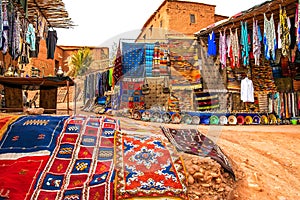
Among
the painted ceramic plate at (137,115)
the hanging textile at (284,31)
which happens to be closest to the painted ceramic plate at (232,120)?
the hanging textile at (284,31)

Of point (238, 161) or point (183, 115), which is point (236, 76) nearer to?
point (183, 115)

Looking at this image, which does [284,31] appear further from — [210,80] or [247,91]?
[210,80]

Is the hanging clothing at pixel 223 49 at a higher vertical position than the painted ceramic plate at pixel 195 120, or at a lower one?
higher

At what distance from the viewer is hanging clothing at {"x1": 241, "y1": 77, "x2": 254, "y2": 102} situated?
25.6ft

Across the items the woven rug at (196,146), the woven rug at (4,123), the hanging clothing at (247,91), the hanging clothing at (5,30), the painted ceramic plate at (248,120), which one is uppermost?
the hanging clothing at (5,30)

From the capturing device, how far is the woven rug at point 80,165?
254 centimetres

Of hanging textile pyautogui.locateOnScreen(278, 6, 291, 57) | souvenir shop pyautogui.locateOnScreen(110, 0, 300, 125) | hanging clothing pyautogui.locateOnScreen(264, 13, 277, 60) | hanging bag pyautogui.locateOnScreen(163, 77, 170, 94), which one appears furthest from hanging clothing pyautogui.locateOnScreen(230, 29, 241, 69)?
hanging bag pyautogui.locateOnScreen(163, 77, 170, 94)

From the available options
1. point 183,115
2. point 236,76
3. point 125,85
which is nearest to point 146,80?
point 125,85

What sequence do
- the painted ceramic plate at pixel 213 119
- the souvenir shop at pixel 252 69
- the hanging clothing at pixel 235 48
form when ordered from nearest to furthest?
the souvenir shop at pixel 252 69 → the hanging clothing at pixel 235 48 → the painted ceramic plate at pixel 213 119

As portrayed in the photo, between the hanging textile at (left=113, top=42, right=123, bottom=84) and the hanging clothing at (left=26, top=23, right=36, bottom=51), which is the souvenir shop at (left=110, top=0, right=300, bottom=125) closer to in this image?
the hanging textile at (left=113, top=42, right=123, bottom=84)

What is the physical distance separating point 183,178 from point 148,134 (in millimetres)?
1145

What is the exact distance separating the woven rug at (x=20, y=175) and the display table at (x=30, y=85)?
94.6 inches

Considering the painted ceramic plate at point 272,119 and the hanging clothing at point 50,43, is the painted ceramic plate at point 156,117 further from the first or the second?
the hanging clothing at point 50,43

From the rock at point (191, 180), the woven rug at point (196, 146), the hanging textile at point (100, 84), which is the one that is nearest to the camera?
the rock at point (191, 180)
